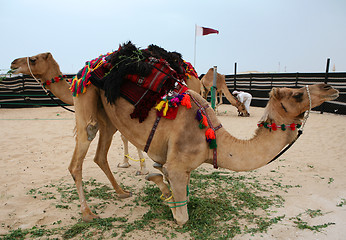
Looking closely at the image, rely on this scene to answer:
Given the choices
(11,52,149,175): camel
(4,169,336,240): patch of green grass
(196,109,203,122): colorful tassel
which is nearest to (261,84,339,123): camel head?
(196,109,203,122): colorful tassel

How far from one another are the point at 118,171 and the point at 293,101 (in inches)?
145

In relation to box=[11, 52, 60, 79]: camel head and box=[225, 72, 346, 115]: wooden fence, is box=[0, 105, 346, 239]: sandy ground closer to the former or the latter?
box=[11, 52, 60, 79]: camel head

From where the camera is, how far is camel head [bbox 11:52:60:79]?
3.98m

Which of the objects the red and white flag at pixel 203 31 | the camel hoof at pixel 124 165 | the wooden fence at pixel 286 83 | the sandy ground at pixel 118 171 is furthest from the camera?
the wooden fence at pixel 286 83

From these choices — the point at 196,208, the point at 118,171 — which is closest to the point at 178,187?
the point at 196,208

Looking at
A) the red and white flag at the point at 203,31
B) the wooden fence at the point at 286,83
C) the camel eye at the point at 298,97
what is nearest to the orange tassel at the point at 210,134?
the camel eye at the point at 298,97

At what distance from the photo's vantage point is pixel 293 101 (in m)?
2.64

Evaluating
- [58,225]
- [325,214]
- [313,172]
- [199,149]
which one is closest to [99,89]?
[199,149]

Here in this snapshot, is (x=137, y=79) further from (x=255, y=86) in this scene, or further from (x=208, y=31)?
(x=255, y=86)

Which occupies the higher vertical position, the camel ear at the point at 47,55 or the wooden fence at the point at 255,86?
the camel ear at the point at 47,55

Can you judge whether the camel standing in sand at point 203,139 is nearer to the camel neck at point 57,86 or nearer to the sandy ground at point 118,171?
the sandy ground at point 118,171

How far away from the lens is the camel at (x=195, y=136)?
266 cm

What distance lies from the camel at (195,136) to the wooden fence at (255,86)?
9.93m

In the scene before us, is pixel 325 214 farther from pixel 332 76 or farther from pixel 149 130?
pixel 332 76
